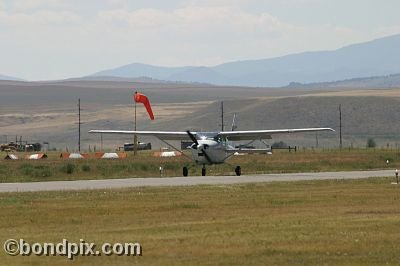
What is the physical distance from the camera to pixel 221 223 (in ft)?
87.5

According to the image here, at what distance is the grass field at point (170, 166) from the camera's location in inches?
2247

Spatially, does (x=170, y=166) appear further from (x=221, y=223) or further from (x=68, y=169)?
(x=221, y=223)

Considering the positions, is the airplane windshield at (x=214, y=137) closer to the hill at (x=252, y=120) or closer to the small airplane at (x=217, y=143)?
the small airplane at (x=217, y=143)

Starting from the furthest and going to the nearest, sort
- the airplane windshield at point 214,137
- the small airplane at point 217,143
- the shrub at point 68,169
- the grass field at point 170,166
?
1. the airplane windshield at point 214,137
2. the shrub at point 68,169
3. the small airplane at point 217,143
4. the grass field at point 170,166

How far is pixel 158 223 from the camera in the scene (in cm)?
2709

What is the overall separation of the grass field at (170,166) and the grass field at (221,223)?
1704 cm

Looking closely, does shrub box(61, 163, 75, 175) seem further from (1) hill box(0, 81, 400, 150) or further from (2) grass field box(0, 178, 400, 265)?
(1) hill box(0, 81, 400, 150)

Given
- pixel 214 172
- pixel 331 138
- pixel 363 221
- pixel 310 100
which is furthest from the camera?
pixel 310 100

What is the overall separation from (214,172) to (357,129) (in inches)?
3412

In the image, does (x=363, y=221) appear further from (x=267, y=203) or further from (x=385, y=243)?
(x=267, y=203)

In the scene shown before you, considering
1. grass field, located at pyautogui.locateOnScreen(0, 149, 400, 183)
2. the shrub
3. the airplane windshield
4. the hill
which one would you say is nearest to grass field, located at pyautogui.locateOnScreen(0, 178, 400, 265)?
grass field, located at pyautogui.locateOnScreen(0, 149, 400, 183)

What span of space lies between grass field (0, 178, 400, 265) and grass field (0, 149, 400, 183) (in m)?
17.0

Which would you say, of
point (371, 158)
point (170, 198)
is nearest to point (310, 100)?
point (371, 158)

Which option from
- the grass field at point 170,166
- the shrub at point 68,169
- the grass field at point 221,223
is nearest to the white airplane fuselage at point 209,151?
the grass field at point 170,166
